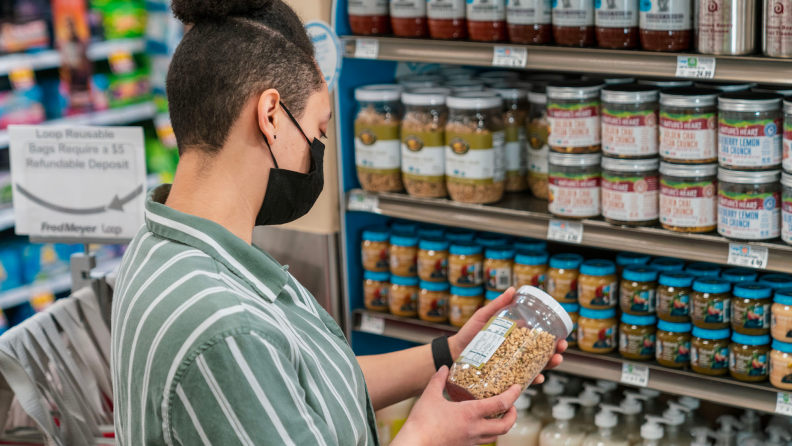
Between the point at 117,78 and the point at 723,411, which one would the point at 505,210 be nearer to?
the point at 723,411

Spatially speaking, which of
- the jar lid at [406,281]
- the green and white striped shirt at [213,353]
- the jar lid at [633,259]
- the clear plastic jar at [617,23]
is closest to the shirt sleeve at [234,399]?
the green and white striped shirt at [213,353]

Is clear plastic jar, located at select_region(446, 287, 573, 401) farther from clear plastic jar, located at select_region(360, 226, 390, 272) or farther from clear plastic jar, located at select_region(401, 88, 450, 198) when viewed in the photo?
clear plastic jar, located at select_region(360, 226, 390, 272)

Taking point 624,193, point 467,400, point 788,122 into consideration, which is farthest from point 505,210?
point 467,400

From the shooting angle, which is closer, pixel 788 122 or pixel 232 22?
pixel 232 22

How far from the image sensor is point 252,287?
1.15m

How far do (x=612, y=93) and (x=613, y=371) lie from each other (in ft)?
2.51

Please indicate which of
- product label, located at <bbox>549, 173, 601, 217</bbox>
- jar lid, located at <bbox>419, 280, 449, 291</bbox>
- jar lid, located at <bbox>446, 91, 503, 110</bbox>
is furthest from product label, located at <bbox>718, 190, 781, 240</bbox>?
jar lid, located at <bbox>419, 280, 449, 291</bbox>

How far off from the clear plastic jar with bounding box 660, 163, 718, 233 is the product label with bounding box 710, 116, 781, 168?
9 centimetres

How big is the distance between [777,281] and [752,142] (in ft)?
1.37

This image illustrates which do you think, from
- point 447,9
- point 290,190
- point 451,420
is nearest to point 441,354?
point 451,420

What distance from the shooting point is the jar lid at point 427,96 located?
7.79 ft

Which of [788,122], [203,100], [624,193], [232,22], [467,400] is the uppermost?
[232,22]

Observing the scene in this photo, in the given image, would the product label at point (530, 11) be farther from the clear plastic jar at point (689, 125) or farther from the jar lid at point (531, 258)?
the jar lid at point (531, 258)

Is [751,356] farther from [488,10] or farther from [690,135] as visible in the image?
[488,10]
